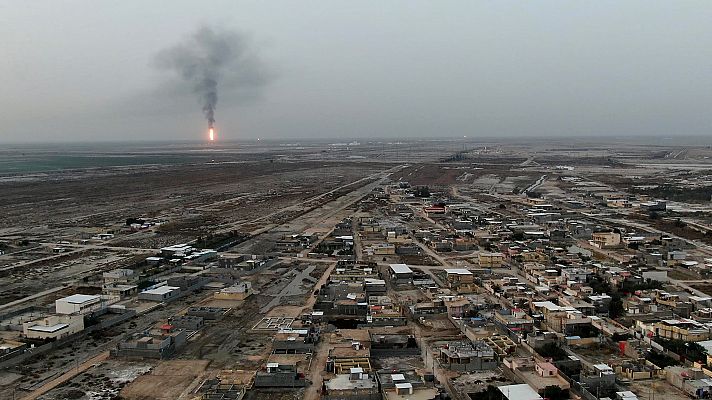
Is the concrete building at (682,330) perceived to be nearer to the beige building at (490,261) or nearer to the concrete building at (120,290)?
the beige building at (490,261)

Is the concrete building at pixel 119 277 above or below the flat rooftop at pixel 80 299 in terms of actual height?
below

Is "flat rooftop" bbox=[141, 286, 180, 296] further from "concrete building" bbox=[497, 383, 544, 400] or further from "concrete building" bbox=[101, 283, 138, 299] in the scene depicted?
"concrete building" bbox=[497, 383, 544, 400]

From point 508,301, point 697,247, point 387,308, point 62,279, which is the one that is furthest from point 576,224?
point 62,279

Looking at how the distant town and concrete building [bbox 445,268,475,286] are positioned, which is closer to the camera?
the distant town

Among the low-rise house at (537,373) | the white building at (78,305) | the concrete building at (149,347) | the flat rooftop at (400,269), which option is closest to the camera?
the low-rise house at (537,373)

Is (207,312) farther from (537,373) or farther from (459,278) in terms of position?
(537,373)

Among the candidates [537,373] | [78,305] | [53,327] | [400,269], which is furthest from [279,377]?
[400,269]

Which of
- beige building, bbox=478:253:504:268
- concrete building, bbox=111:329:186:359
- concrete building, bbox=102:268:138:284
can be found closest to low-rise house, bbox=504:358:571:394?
concrete building, bbox=111:329:186:359

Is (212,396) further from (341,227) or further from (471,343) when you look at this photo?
(341,227)

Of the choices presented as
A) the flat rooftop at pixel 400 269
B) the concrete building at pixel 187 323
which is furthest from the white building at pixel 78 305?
the flat rooftop at pixel 400 269
